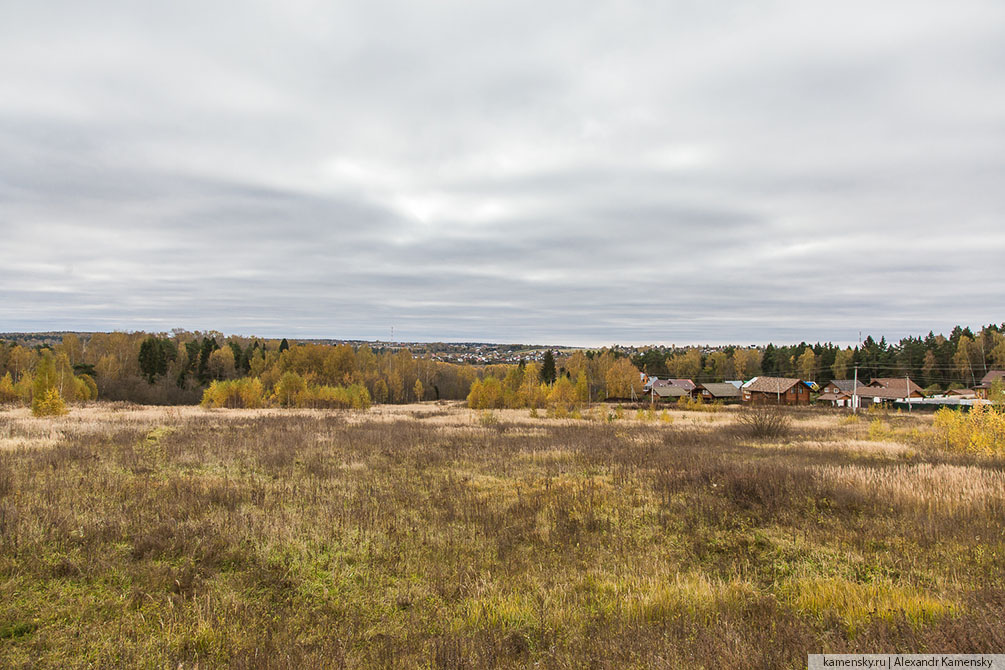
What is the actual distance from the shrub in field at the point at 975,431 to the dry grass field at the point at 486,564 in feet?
28.3

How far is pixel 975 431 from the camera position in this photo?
2120 cm

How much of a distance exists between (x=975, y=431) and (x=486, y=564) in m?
Answer: 24.8

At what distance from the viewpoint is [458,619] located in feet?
19.5

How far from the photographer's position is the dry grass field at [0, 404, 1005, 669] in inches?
200

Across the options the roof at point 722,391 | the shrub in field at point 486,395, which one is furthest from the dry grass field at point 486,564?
the roof at point 722,391

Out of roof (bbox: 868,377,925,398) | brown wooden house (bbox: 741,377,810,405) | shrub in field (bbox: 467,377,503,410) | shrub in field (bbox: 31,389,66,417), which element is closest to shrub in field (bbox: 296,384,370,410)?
shrub in field (bbox: 467,377,503,410)

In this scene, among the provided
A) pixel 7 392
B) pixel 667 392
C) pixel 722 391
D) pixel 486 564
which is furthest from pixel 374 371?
pixel 486 564

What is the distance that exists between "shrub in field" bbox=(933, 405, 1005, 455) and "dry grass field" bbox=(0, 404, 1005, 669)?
8617 millimetres

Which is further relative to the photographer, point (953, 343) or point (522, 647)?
point (953, 343)

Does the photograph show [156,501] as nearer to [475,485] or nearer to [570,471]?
[475,485]

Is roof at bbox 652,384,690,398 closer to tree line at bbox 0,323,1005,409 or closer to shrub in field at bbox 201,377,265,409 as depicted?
tree line at bbox 0,323,1005,409

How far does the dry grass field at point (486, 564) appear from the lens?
507 cm

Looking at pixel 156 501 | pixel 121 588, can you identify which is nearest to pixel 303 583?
pixel 121 588

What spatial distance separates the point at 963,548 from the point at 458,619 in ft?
28.3
